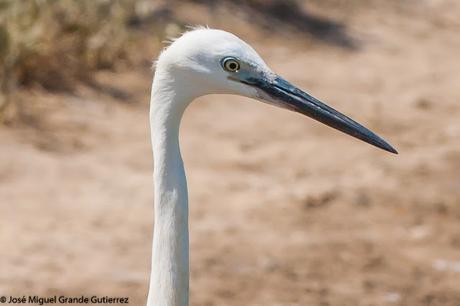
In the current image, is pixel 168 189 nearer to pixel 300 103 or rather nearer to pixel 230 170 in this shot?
pixel 300 103

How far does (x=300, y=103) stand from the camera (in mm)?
3709

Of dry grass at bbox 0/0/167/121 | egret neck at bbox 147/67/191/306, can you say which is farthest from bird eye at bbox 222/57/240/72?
dry grass at bbox 0/0/167/121

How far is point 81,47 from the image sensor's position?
348 inches

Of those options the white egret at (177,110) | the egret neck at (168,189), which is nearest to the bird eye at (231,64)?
the white egret at (177,110)

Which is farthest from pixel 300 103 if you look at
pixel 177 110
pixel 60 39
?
pixel 60 39

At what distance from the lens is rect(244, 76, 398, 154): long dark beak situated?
368 cm

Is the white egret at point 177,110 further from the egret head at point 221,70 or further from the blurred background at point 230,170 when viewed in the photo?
the blurred background at point 230,170

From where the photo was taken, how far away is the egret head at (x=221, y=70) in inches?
139

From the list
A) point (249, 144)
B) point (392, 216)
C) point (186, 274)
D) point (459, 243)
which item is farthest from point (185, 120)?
point (186, 274)

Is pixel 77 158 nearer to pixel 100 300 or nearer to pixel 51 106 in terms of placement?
pixel 51 106

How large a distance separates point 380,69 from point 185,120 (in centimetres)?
269

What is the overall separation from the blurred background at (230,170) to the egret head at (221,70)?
2.44 metres

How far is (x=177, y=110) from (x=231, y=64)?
9.4 inches

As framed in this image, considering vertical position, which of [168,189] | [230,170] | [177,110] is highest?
[230,170]
